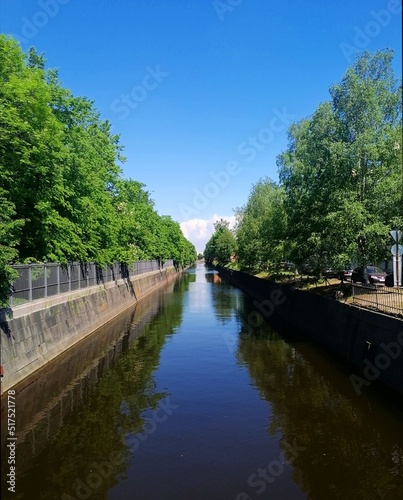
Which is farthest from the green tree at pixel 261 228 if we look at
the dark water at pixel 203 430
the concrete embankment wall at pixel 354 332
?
the dark water at pixel 203 430

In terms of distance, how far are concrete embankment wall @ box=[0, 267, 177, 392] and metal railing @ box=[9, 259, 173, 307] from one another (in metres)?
0.42

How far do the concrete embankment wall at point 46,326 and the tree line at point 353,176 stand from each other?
1439cm

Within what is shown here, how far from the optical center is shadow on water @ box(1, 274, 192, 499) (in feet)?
32.4

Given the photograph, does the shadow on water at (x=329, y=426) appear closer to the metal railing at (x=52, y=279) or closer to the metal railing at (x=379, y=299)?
the metal railing at (x=379, y=299)

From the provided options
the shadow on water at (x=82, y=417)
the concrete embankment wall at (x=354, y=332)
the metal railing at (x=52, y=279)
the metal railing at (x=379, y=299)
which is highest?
the metal railing at (x=52, y=279)

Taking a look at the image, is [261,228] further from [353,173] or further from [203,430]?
[203,430]

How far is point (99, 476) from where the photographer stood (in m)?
9.98

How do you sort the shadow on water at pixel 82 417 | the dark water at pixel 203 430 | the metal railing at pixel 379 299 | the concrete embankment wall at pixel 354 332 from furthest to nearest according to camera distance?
the metal railing at pixel 379 299 < the concrete embankment wall at pixel 354 332 < the shadow on water at pixel 82 417 < the dark water at pixel 203 430

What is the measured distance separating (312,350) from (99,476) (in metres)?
15.9

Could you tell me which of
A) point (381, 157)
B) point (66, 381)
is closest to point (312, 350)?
point (381, 157)

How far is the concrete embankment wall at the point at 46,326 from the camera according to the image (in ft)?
50.8

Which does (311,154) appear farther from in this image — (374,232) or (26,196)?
(26,196)

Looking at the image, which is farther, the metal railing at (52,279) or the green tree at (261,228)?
the green tree at (261,228)

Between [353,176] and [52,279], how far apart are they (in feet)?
59.1
